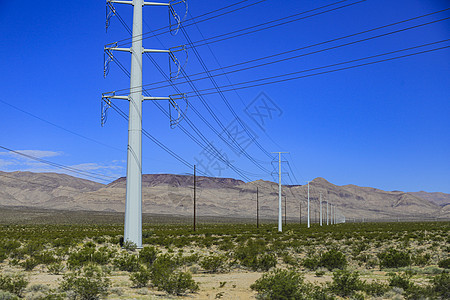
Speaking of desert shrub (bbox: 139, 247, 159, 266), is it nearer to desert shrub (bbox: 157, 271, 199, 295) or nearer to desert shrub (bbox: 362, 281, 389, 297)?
desert shrub (bbox: 157, 271, 199, 295)

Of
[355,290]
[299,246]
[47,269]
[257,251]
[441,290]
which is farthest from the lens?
[299,246]

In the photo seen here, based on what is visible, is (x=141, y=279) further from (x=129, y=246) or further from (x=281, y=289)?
(x=129, y=246)

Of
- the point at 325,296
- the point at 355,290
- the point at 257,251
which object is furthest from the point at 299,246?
the point at 325,296

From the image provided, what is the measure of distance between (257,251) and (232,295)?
12.4 metres

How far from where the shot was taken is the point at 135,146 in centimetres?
2633

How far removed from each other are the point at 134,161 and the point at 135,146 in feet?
3.22

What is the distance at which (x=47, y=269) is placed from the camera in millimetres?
18609

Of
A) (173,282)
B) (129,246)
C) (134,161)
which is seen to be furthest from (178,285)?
(134,161)

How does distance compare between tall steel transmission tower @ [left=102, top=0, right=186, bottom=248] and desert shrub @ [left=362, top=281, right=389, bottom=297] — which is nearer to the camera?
desert shrub @ [left=362, top=281, right=389, bottom=297]

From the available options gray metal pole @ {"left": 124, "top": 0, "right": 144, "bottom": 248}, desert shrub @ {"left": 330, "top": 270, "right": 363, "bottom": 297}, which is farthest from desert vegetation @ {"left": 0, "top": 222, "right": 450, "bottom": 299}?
gray metal pole @ {"left": 124, "top": 0, "right": 144, "bottom": 248}

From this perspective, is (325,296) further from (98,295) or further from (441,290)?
(98,295)

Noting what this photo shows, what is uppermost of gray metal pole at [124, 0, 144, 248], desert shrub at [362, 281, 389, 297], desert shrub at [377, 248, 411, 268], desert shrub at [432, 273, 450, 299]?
gray metal pole at [124, 0, 144, 248]

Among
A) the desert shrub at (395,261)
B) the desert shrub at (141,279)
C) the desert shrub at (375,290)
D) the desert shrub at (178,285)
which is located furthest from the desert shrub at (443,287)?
the desert shrub at (141,279)

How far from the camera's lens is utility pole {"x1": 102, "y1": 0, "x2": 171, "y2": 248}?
25938 mm
